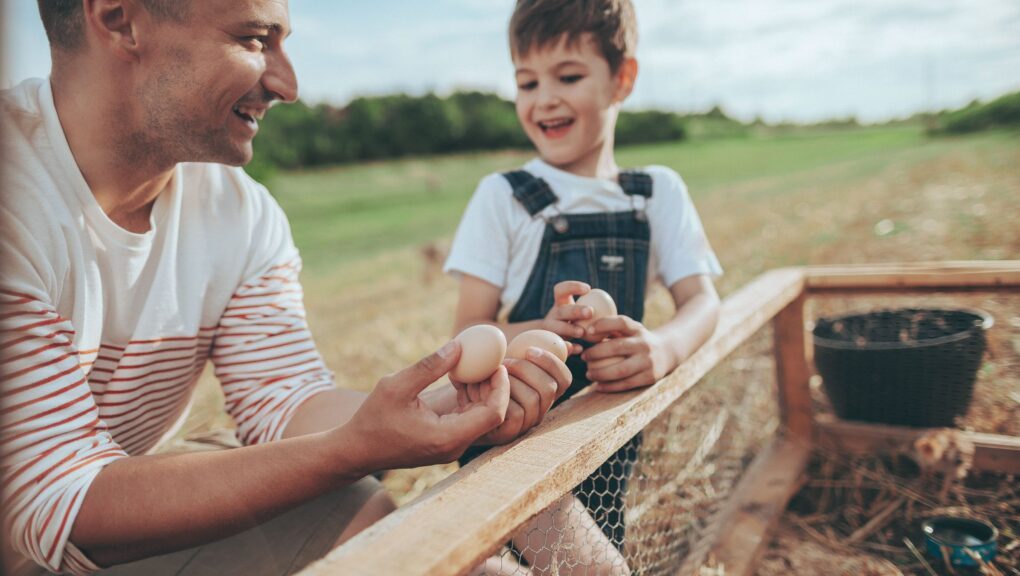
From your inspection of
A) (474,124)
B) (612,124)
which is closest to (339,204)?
(474,124)

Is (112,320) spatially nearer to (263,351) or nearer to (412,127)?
(263,351)

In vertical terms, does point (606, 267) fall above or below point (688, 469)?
above

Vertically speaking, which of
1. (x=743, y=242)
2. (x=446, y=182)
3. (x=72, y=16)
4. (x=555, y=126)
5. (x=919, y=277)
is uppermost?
(x=72, y=16)

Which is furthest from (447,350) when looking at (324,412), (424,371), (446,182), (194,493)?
(446,182)

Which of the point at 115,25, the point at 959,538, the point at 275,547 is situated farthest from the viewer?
the point at 959,538

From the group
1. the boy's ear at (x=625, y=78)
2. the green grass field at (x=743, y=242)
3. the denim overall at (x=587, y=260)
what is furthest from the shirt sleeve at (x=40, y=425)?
the green grass field at (x=743, y=242)

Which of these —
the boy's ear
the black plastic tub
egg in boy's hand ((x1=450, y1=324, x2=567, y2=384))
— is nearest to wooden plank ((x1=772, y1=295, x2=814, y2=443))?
the black plastic tub

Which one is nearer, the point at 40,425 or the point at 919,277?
the point at 40,425

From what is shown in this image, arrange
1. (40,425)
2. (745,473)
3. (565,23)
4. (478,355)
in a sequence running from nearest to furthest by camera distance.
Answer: (40,425)
(478,355)
(565,23)
(745,473)

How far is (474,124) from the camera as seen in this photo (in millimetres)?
49875

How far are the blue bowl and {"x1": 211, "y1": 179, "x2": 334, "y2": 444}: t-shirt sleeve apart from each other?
1602mm

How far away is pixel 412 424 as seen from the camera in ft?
3.29

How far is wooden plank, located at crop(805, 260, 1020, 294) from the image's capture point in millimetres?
2322

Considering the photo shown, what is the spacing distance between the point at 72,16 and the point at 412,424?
961mm
